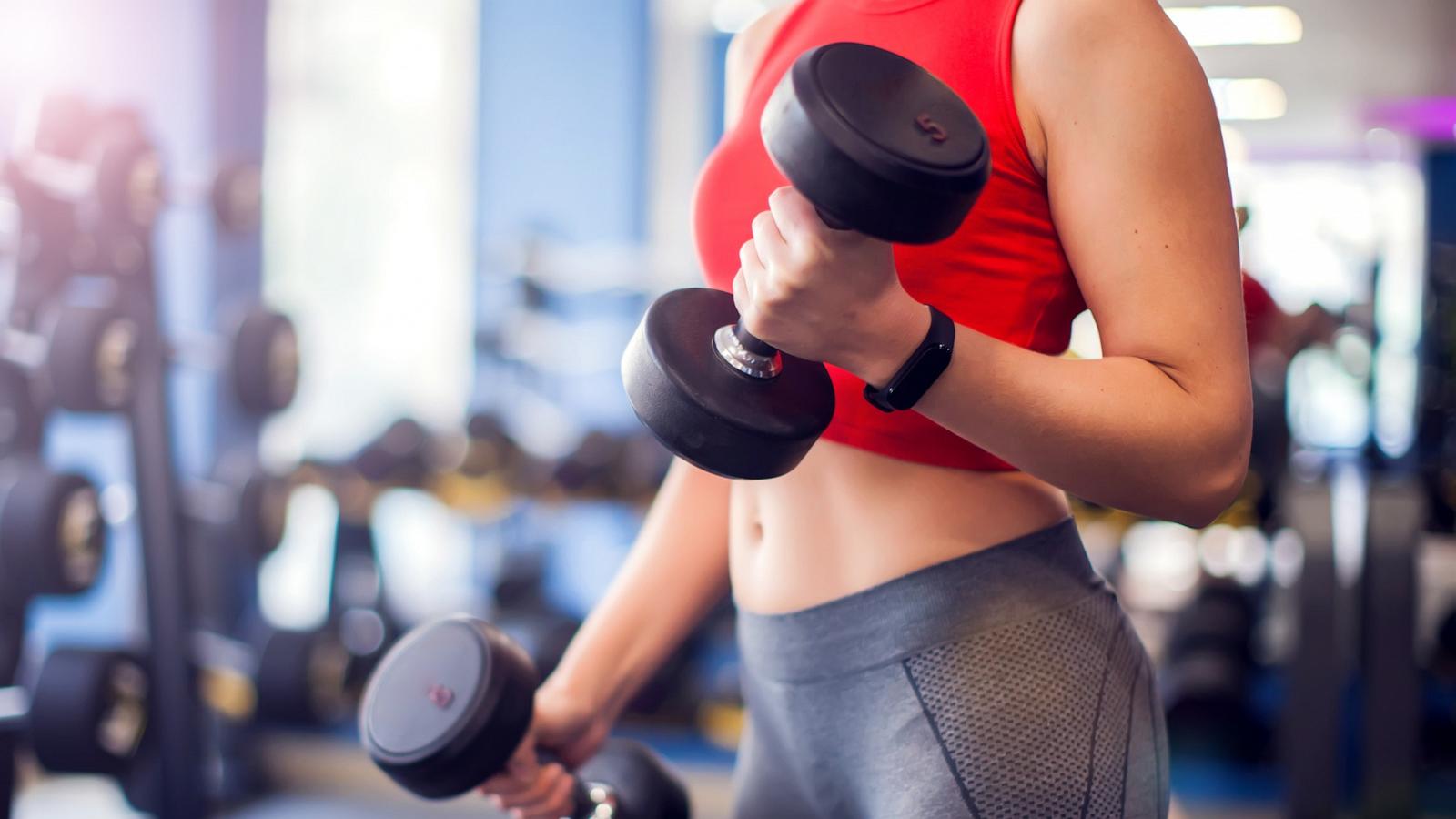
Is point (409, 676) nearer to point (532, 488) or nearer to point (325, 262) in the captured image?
point (532, 488)

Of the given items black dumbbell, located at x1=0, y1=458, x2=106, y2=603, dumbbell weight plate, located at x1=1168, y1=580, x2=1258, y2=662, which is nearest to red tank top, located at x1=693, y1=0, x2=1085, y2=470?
black dumbbell, located at x1=0, y1=458, x2=106, y2=603

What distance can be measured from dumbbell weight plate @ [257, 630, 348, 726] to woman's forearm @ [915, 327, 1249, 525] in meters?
2.57

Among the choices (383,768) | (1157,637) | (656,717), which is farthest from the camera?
(1157,637)

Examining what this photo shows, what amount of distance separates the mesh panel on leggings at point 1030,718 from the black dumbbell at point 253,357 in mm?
2386

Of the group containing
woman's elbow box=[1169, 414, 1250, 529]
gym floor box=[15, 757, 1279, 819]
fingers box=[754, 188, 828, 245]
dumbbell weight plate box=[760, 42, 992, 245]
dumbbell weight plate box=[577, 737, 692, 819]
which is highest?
dumbbell weight plate box=[760, 42, 992, 245]

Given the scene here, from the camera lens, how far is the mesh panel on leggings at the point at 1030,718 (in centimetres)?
73

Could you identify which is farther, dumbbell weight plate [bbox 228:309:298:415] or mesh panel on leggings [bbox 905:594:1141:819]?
dumbbell weight plate [bbox 228:309:298:415]

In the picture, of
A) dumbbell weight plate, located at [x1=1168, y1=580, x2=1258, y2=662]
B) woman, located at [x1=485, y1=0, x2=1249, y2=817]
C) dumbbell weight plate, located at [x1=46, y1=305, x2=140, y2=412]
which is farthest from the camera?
dumbbell weight plate, located at [x1=1168, y1=580, x2=1258, y2=662]

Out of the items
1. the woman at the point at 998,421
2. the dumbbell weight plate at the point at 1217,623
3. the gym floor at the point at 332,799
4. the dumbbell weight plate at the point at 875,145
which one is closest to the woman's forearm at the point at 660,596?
the woman at the point at 998,421

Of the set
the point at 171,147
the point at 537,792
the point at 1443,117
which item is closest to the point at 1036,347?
the point at 537,792

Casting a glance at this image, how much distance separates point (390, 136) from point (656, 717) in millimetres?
2812

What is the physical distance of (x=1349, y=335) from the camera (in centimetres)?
344

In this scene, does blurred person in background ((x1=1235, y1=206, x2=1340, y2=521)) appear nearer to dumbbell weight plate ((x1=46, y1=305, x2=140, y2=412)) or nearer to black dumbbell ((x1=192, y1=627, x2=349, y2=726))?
black dumbbell ((x1=192, y1=627, x2=349, y2=726))

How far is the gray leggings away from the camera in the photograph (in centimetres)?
73
